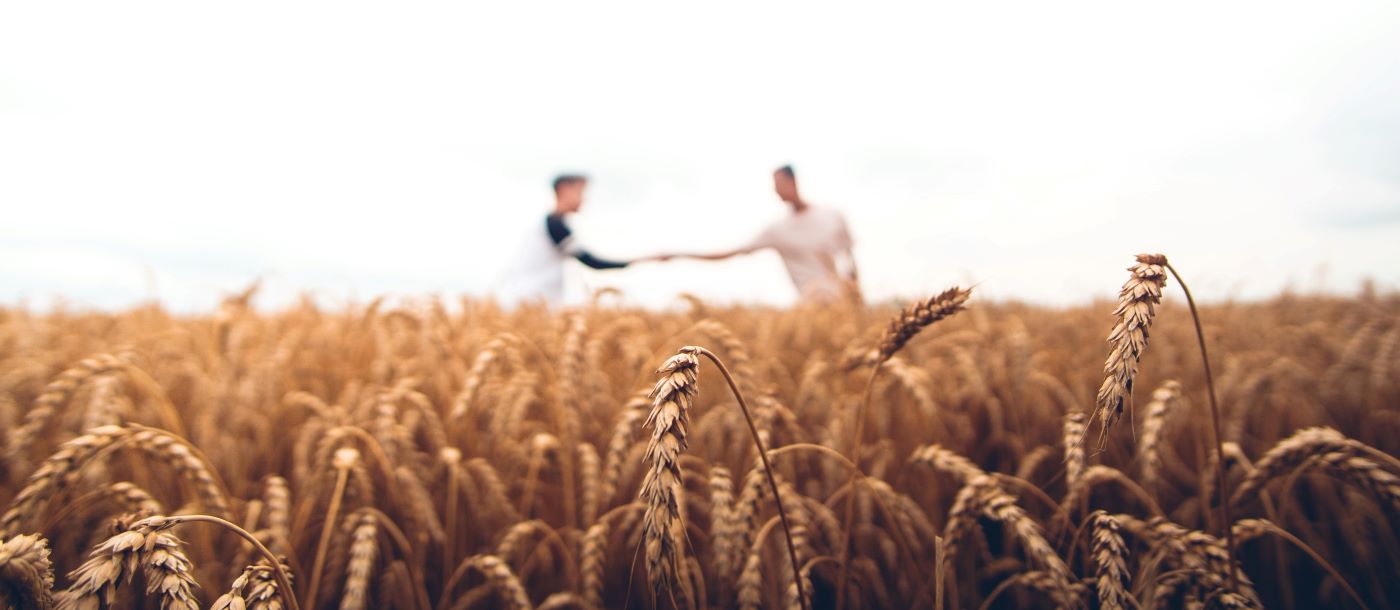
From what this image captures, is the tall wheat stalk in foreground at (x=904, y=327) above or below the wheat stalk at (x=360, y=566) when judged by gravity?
above

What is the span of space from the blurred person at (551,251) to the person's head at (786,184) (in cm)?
226

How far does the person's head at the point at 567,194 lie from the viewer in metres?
7.52

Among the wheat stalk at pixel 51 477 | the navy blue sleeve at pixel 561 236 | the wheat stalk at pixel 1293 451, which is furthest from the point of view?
the navy blue sleeve at pixel 561 236

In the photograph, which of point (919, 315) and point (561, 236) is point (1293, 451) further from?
point (561, 236)

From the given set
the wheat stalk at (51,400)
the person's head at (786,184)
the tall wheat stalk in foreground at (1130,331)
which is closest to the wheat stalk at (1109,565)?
the tall wheat stalk in foreground at (1130,331)

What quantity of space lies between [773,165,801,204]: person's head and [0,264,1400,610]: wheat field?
467 centimetres

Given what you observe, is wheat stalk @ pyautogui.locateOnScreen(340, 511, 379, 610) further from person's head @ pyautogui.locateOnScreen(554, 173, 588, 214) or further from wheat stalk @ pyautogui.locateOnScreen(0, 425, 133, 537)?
person's head @ pyautogui.locateOnScreen(554, 173, 588, 214)

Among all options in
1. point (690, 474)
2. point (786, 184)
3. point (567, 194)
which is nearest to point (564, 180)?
point (567, 194)

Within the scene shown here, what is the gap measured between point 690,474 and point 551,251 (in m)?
5.91

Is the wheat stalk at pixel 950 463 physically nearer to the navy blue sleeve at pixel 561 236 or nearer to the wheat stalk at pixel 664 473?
the wheat stalk at pixel 664 473

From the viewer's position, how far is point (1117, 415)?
2.36ft

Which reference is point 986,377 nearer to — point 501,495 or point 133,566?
point 501,495

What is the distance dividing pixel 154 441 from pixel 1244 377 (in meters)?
3.28

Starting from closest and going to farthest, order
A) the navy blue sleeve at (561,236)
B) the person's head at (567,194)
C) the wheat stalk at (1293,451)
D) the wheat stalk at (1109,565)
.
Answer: the wheat stalk at (1109,565) < the wheat stalk at (1293,451) < the navy blue sleeve at (561,236) < the person's head at (567,194)
